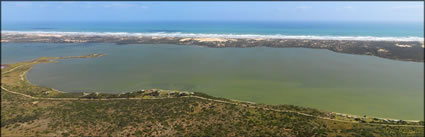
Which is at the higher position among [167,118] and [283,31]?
[283,31]

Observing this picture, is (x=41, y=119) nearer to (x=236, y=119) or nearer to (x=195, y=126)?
(x=195, y=126)

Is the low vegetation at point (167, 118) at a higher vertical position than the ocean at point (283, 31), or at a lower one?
lower

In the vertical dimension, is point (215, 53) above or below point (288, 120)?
above

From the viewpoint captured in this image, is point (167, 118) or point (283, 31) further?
point (283, 31)

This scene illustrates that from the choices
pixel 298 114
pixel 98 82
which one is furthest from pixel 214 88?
pixel 98 82

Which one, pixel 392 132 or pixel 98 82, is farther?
pixel 98 82

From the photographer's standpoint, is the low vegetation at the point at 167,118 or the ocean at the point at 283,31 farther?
the ocean at the point at 283,31

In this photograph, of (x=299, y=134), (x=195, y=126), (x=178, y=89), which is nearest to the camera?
(x=299, y=134)

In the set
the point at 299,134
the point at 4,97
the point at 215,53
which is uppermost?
the point at 215,53

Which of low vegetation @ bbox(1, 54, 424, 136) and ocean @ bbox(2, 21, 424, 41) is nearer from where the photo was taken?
low vegetation @ bbox(1, 54, 424, 136)

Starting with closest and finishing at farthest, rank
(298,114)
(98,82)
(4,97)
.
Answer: (298,114) → (4,97) → (98,82)

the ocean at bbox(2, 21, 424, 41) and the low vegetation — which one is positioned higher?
the ocean at bbox(2, 21, 424, 41)
